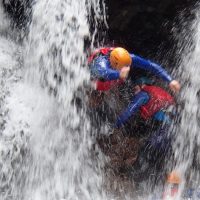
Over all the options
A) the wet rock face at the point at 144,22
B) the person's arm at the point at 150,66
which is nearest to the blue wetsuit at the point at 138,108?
the person's arm at the point at 150,66

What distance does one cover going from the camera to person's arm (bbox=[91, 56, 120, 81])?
5.30 metres

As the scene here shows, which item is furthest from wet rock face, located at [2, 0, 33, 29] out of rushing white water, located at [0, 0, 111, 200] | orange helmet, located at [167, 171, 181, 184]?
orange helmet, located at [167, 171, 181, 184]

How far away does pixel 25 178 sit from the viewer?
507 centimetres

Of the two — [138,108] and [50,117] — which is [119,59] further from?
[50,117]

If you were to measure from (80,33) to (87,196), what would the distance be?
2.07 meters

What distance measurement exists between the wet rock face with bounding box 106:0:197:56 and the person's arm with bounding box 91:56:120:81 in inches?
56.8

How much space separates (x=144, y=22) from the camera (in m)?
6.71

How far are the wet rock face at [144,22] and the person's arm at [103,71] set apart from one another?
4.74 ft

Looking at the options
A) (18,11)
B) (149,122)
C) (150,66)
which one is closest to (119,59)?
(150,66)

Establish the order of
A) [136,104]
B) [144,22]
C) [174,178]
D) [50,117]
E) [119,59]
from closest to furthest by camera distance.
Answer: [119,59]
[50,117]
[174,178]
[136,104]
[144,22]

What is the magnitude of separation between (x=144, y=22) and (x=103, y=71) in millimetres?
1758

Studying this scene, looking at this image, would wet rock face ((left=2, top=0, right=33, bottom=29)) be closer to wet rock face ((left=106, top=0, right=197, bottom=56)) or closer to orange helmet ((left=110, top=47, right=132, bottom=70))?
wet rock face ((left=106, top=0, right=197, bottom=56))

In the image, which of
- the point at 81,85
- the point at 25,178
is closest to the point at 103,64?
the point at 81,85

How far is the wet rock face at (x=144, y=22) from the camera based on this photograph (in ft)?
21.4
